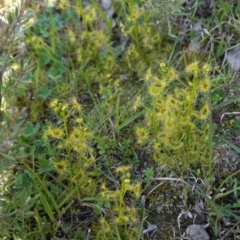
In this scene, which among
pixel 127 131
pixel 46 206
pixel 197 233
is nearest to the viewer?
pixel 197 233

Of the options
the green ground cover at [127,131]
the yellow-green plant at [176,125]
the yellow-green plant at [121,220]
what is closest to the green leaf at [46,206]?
the green ground cover at [127,131]

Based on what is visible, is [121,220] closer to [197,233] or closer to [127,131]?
[197,233]

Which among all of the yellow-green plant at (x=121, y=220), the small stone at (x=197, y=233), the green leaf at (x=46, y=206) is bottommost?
the small stone at (x=197, y=233)

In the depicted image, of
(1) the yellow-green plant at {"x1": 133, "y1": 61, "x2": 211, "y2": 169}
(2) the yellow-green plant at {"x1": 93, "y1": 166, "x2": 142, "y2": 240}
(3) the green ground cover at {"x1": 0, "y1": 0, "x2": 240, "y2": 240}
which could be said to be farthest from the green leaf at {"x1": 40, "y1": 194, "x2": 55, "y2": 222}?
(1) the yellow-green plant at {"x1": 133, "y1": 61, "x2": 211, "y2": 169}

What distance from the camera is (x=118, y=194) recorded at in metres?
1.74

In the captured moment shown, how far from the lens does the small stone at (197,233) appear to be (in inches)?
67.0

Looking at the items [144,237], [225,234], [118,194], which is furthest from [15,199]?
[225,234]

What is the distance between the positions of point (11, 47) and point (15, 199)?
1.70 feet

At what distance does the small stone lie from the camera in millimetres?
1702

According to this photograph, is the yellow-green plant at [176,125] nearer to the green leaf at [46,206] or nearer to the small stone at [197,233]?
the small stone at [197,233]

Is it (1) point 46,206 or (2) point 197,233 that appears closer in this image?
(2) point 197,233

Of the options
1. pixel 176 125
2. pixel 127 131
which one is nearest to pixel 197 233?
pixel 176 125

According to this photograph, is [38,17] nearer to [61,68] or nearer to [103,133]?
[61,68]

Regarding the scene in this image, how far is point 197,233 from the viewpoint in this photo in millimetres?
1707
